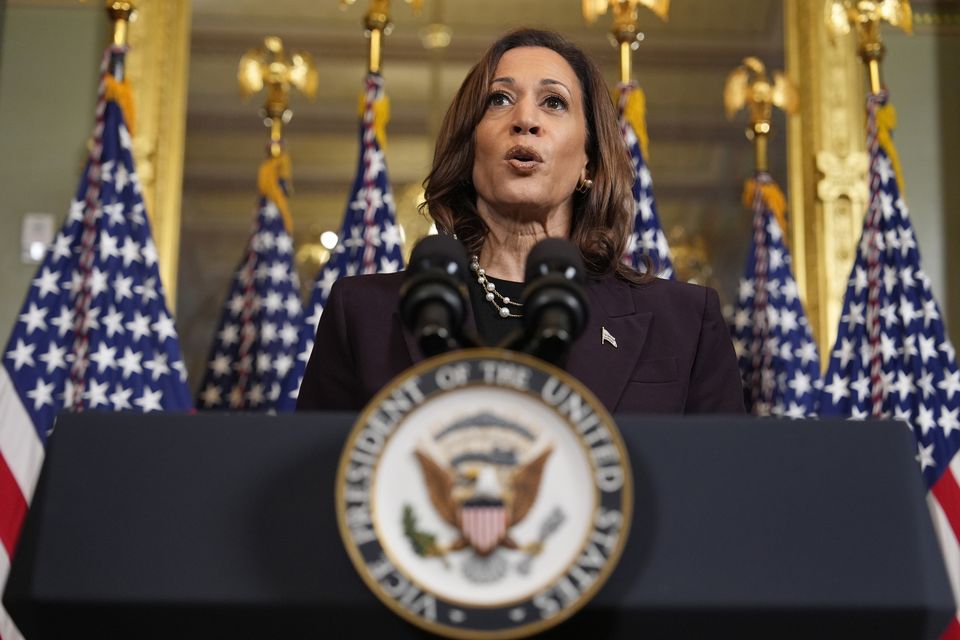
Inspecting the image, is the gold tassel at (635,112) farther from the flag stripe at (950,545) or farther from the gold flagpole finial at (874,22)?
the flag stripe at (950,545)

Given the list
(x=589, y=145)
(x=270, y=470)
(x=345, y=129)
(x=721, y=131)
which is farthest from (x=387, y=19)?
(x=270, y=470)

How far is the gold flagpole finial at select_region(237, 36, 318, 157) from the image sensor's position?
218 inches

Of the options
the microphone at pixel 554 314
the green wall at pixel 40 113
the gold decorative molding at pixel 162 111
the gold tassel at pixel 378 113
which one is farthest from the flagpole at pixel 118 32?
the microphone at pixel 554 314

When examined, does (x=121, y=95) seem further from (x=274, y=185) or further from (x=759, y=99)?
(x=759, y=99)

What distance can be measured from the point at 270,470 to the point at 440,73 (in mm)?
5785

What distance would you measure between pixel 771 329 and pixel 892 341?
2.21ft

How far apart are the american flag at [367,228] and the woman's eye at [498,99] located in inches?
98.6

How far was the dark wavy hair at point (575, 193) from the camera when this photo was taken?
222 cm

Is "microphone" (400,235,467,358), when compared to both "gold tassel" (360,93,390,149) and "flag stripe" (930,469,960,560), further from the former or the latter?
"gold tassel" (360,93,390,149)

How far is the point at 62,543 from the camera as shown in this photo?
39.9 inches

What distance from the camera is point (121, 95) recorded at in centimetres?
470

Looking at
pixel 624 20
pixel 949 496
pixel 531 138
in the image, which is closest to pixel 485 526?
pixel 531 138

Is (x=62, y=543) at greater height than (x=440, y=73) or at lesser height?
lesser

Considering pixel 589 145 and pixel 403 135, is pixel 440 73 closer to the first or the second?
pixel 403 135
